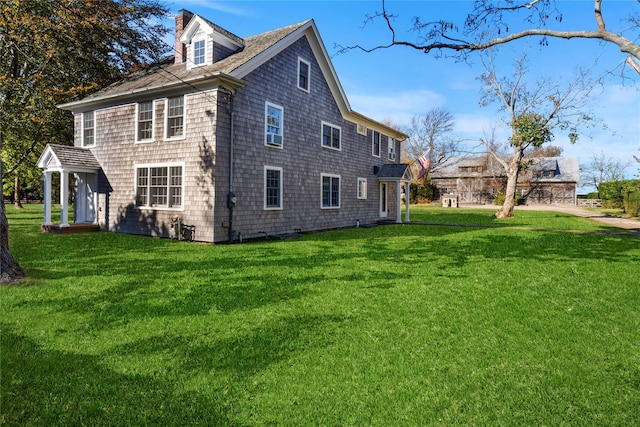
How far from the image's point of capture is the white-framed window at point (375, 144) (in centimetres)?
2248

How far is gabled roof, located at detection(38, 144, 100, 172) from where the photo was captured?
47.4 ft

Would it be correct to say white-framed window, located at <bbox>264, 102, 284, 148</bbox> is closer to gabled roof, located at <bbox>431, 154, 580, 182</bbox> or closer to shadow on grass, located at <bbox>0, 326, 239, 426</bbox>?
shadow on grass, located at <bbox>0, 326, 239, 426</bbox>

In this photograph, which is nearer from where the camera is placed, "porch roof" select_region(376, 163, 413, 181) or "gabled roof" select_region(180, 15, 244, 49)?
"gabled roof" select_region(180, 15, 244, 49)

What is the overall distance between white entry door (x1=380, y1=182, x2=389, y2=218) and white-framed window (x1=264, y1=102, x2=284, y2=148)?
10.6 metres

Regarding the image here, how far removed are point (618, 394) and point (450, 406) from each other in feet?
5.11

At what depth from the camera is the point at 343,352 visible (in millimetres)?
3971

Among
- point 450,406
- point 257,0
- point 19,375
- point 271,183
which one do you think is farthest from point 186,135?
point 450,406

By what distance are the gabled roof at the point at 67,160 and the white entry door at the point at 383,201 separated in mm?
15814

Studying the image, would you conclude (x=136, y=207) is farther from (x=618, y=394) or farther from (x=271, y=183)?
(x=618, y=394)

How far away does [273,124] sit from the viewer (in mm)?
14656

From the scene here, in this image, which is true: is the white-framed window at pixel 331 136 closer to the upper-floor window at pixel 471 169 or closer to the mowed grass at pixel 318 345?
the mowed grass at pixel 318 345

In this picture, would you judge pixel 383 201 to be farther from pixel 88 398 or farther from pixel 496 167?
pixel 496 167

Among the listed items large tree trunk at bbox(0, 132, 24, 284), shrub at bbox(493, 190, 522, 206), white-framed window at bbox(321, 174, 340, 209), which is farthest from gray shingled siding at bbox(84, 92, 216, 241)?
shrub at bbox(493, 190, 522, 206)

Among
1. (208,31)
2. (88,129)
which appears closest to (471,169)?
(208,31)
